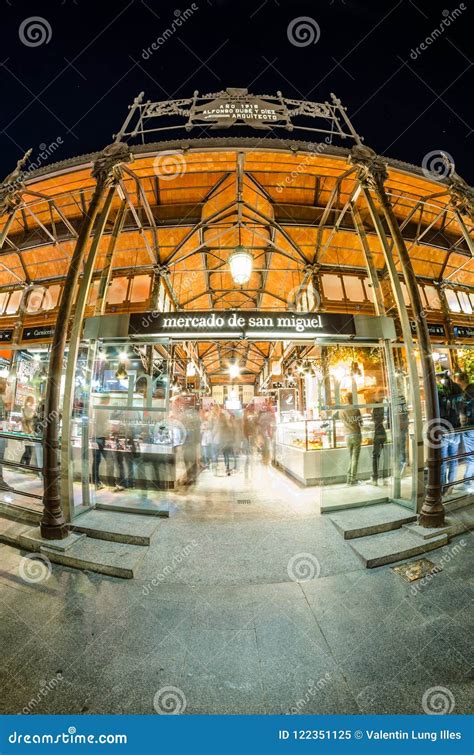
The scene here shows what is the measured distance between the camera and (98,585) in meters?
3.57

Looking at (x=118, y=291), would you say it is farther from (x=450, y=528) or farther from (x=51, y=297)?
(x=450, y=528)

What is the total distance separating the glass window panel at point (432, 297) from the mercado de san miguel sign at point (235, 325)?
985cm

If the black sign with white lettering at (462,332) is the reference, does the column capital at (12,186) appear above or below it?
above

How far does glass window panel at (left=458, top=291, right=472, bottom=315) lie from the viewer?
522 inches

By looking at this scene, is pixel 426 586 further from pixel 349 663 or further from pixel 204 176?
pixel 204 176

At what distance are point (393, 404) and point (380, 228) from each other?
374 cm
